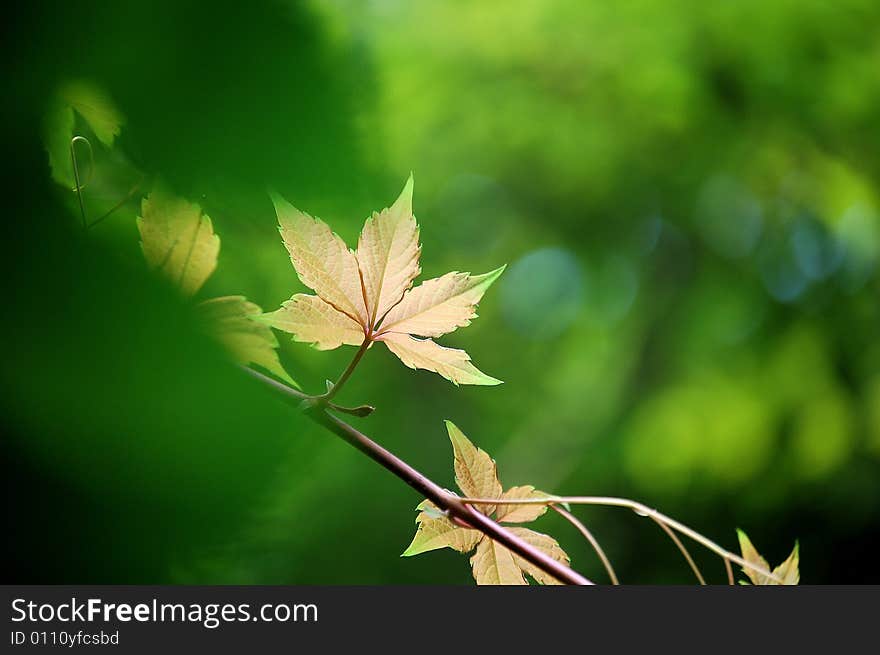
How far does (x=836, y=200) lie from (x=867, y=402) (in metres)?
0.50

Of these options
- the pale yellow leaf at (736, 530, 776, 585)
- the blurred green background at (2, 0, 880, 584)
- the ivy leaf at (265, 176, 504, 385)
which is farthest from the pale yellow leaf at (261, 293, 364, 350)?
the blurred green background at (2, 0, 880, 584)

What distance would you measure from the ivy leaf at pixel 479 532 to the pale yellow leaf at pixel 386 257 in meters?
0.04

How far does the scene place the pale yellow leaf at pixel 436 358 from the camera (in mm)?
209

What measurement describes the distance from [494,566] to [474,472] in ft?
0.10

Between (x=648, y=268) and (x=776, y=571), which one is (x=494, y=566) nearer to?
(x=776, y=571)

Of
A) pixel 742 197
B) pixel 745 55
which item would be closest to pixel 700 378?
pixel 742 197

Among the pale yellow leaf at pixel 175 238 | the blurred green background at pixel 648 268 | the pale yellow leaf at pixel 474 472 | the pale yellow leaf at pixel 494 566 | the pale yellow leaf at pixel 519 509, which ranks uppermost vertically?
the blurred green background at pixel 648 268

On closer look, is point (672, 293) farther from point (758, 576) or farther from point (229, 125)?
point (229, 125)

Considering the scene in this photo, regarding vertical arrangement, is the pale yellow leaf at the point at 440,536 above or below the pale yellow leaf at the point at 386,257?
below

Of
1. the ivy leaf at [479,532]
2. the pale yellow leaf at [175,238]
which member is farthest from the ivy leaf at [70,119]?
the ivy leaf at [479,532]

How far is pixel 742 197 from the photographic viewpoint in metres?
1.93

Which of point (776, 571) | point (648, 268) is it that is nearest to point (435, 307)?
point (776, 571)

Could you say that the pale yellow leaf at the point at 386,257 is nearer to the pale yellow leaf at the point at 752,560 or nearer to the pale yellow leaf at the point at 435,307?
the pale yellow leaf at the point at 435,307

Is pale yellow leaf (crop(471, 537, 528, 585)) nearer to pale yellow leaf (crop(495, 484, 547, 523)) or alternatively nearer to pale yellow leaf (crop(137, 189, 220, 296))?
pale yellow leaf (crop(495, 484, 547, 523))
